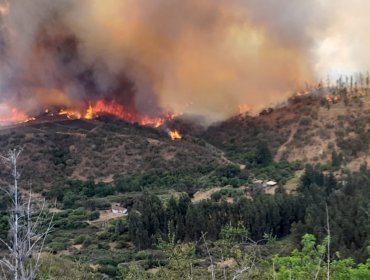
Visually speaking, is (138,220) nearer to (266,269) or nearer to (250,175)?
(250,175)

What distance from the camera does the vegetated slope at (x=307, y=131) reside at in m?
69.5

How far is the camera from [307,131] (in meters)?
76.9

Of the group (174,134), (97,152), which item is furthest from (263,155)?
(97,152)

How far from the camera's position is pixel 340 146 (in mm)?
70000

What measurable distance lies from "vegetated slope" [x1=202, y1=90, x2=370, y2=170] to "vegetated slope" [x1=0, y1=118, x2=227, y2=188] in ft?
20.2

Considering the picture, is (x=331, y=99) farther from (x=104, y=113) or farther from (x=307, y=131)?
(x=104, y=113)

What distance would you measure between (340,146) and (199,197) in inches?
911

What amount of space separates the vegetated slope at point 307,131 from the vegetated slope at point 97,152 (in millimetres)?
6142

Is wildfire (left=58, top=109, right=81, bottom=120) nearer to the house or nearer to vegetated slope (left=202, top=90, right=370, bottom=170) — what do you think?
vegetated slope (left=202, top=90, right=370, bottom=170)

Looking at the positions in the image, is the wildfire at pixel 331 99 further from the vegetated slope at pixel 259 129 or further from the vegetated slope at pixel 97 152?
the vegetated slope at pixel 97 152

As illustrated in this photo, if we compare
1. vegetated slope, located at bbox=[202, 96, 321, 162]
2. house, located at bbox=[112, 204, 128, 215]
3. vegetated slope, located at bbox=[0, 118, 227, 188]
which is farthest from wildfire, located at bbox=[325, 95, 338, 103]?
house, located at bbox=[112, 204, 128, 215]

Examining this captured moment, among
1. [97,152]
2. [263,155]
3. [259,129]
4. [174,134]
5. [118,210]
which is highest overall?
[174,134]

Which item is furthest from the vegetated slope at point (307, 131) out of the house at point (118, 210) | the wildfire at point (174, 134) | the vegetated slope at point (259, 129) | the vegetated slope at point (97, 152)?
the house at point (118, 210)

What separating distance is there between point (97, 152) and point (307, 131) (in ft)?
103
